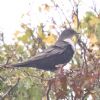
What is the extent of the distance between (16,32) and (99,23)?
1810mm

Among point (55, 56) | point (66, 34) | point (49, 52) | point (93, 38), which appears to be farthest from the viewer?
point (66, 34)

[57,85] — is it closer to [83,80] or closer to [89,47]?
[83,80]

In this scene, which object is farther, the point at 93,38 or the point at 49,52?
the point at 49,52

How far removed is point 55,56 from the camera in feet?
20.2

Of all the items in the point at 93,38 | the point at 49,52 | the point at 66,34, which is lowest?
the point at 93,38

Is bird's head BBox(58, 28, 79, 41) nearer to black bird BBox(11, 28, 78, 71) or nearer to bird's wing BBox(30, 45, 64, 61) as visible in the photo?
black bird BBox(11, 28, 78, 71)

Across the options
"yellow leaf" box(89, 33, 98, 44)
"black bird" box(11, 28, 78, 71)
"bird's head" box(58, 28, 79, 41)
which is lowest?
"yellow leaf" box(89, 33, 98, 44)

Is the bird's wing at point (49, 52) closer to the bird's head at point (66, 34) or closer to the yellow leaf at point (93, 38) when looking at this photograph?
the bird's head at point (66, 34)

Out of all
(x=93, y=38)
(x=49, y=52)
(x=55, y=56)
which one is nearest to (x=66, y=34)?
(x=55, y=56)

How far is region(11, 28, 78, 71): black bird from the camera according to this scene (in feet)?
18.3

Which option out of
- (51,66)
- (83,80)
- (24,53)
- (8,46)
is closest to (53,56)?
(51,66)

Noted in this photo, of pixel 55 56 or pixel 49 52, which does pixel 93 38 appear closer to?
pixel 49 52

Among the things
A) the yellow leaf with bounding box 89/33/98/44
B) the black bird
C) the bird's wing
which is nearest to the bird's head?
the black bird

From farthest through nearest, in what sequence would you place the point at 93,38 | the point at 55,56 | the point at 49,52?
the point at 55,56
the point at 49,52
the point at 93,38
